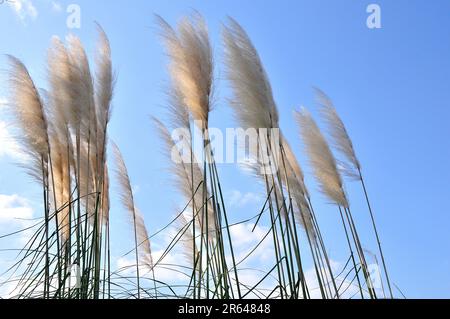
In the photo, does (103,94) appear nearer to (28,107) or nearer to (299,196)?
(28,107)

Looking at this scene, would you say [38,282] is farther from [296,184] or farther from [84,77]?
[296,184]

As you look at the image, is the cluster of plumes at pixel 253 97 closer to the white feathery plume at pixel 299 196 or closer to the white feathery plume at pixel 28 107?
the white feathery plume at pixel 299 196

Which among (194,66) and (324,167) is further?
(324,167)

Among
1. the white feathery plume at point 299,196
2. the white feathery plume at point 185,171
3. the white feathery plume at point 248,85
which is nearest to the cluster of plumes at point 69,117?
the white feathery plume at point 185,171

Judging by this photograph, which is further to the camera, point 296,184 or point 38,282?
point 296,184

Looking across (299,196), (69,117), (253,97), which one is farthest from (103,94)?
(299,196)

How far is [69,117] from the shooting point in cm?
357

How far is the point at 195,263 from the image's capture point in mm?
3184

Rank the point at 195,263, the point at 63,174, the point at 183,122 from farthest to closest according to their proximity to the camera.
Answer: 1. the point at 63,174
2. the point at 183,122
3. the point at 195,263

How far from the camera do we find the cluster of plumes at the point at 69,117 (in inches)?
140

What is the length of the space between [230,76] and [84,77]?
86 cm
